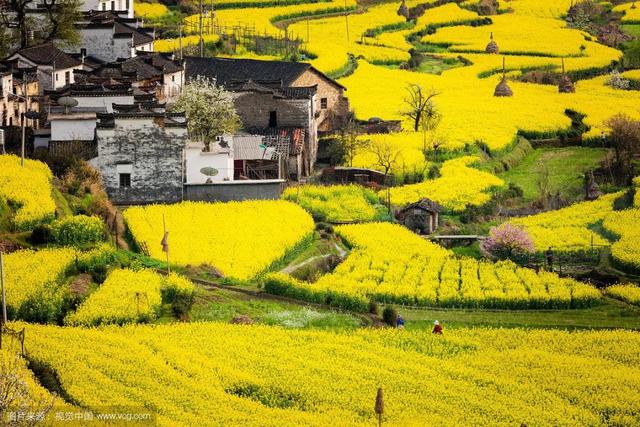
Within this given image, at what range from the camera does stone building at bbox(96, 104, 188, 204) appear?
212 feet

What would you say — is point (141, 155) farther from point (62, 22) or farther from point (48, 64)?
point (62, 22)

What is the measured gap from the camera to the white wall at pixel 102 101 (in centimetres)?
6988

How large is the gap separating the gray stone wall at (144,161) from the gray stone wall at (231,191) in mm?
677

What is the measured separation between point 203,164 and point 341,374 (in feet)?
78.5

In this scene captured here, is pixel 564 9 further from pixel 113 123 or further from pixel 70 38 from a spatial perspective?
pixel 113 123

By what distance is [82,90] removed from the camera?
7044 cm

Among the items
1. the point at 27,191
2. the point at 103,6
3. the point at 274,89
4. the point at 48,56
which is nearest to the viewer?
the point at 27,191

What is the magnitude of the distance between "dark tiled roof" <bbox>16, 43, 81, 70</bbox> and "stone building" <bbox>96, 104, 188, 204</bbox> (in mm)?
11909

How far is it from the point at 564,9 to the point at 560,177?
241 feet

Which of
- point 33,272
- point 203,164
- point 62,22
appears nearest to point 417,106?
point 62,22

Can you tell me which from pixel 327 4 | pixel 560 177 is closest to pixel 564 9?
pixel 327 4

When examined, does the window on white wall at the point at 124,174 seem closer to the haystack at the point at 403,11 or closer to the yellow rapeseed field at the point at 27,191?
the yellow rapeseed field at the point at 27,191

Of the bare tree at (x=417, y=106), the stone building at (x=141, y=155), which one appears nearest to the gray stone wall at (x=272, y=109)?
the bare tree at (x=417, y=106)

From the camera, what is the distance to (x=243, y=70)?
87.0 metres
